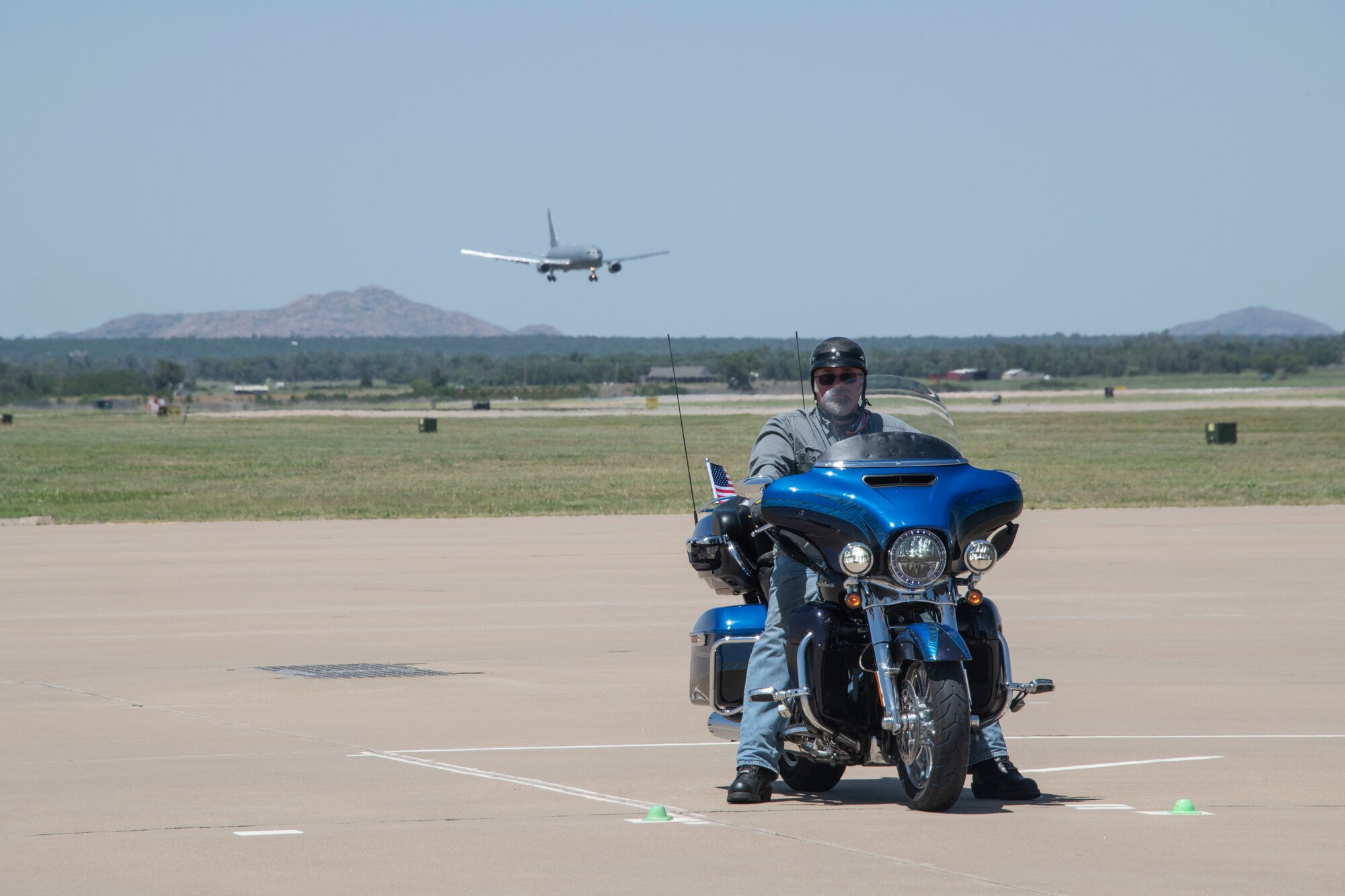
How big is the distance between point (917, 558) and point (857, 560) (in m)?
0.22

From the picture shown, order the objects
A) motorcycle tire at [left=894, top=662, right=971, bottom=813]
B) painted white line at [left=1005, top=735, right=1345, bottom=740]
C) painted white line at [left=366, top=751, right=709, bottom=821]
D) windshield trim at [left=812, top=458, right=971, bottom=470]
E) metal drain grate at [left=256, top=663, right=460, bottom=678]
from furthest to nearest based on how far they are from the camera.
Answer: metal drain grate at [left=256, top=663, right=460, bottom=678] → painted white line at [left=1005, top=735, right=1345, bottom=740] → painted white line at [left=366, top=751, right=709, bottom=821] → windshield trim at [left=812, top=458, right=971, bottom=470] → motorcycle tire at [left=894, top=662, right=971, bottom=813]

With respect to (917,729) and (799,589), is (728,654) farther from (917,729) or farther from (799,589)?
(917,729)

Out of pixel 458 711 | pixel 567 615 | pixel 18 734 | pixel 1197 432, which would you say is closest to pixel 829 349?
pixel 458 711

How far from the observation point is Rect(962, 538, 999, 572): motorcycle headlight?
706cm

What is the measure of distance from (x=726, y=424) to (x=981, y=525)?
7340 cm

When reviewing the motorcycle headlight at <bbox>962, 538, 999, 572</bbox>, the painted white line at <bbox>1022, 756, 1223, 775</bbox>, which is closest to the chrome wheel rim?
the motorcycle headlight at <bbox>962, 538, 999, 572</bbox>

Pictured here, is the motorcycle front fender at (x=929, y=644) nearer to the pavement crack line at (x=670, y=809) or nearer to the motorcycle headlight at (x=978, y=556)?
the motorcycle headlight at (x=978, y=556)

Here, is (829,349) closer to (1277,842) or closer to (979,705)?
(979,705)

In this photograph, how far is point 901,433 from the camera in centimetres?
736

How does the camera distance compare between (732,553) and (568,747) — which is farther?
(568,747)

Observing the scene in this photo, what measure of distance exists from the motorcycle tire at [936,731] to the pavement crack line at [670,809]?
21.2 inches

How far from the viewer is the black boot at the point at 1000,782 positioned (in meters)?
7.57

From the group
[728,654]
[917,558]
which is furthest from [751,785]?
[917,558]

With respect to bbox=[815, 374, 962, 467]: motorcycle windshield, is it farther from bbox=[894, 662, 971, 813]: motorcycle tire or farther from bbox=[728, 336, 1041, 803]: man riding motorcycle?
bbox=[894, 662, 971, 813]: motorcycle tire
